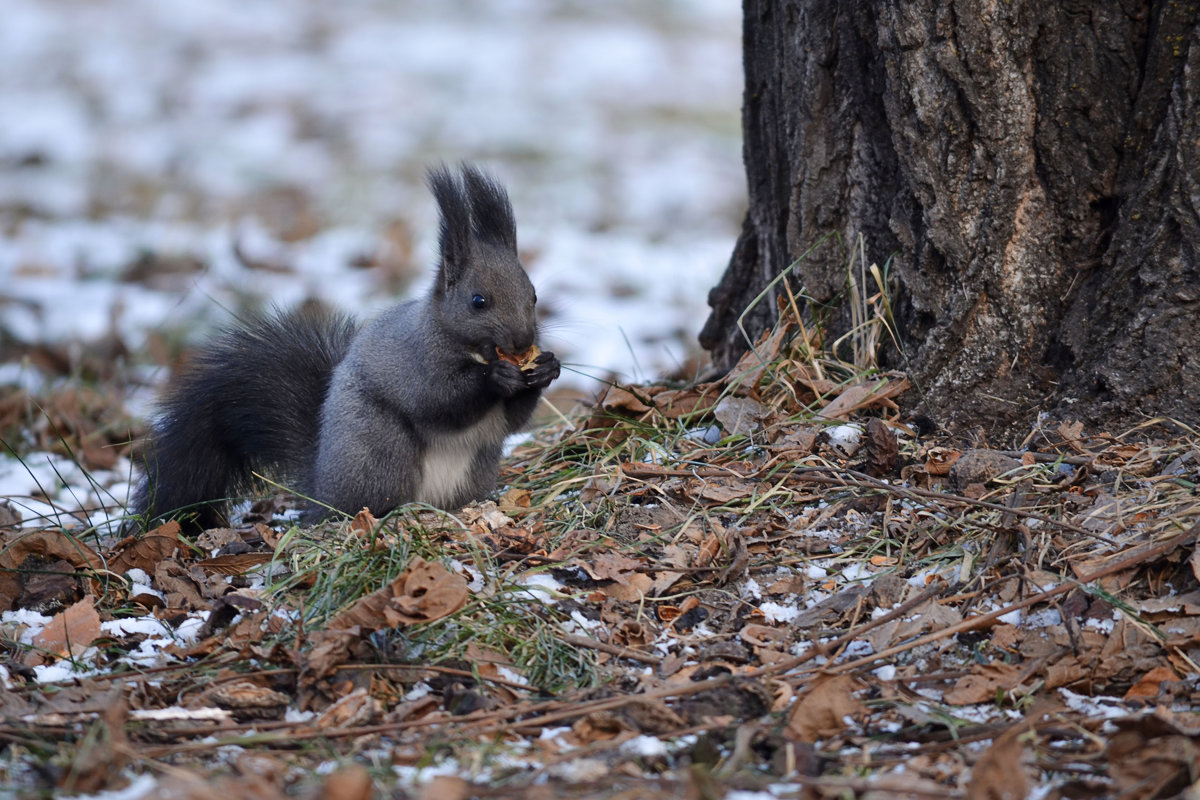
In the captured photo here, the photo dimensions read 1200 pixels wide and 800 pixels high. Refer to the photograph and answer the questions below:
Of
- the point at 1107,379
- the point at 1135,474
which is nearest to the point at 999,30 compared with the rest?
the point at 1107,379

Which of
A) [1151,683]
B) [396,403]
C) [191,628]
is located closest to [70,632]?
[191,628]

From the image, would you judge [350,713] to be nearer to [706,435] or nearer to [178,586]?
[178,586]

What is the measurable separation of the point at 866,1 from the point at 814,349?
0.87 meters

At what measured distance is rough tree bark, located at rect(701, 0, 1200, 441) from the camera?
96.3 inches

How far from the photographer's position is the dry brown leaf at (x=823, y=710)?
1.80m

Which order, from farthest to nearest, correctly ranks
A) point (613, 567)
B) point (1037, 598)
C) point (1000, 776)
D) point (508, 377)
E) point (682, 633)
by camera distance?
point (508, 377)
point (613, 567)
point (682, 633)
point (1037, 598)
point (1000, 776)

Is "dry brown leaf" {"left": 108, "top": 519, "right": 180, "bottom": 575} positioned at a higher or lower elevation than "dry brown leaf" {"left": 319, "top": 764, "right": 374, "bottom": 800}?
lower

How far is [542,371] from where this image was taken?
9.55 ft

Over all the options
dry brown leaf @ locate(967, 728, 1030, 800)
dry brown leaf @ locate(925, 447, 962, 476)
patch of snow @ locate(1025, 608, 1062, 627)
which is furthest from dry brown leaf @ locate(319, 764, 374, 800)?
dry brown leaf @ locate(925, 447, 962, 476)

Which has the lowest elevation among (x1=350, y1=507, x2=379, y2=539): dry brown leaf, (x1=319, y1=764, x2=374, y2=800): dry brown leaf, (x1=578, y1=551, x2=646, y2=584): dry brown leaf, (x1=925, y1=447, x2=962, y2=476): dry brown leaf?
(x1=578, y1=551, x2=646, y2=584): dry brown leaf

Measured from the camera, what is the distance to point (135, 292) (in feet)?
19.0

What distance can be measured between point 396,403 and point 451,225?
479 millimetres

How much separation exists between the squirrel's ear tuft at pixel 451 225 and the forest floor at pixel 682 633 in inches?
24.4

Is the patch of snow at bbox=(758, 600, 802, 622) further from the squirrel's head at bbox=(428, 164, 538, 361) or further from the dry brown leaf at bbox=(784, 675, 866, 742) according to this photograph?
the squirrel's head at bbox=(428, 164, 538, 361)
